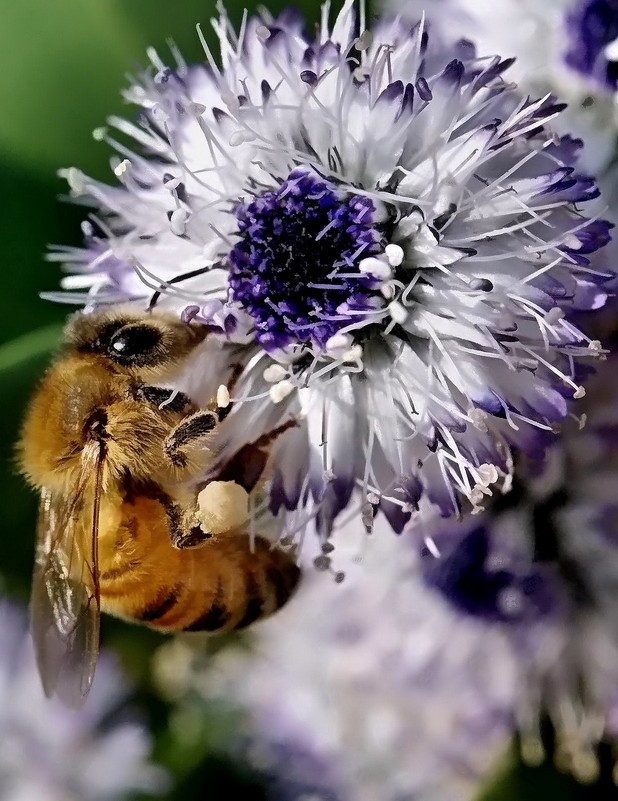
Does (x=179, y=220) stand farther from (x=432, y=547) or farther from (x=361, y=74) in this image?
(x=432, y=547)

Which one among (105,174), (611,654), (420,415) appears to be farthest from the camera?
(105,174)

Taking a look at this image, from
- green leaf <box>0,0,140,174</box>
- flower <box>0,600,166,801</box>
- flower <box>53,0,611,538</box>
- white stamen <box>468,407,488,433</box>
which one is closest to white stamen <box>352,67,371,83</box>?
flower <box>53,0,611,538</box>

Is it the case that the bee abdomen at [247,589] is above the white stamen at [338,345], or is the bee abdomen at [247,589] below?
below

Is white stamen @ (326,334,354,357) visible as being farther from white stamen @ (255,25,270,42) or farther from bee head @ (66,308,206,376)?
white stamen @ (255,25,270,42)

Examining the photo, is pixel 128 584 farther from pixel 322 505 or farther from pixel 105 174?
pixel 105 174

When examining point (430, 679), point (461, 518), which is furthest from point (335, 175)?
point (430, 679)

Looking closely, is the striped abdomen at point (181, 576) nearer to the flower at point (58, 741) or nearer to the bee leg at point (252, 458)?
the bee leg at point (252, 458)

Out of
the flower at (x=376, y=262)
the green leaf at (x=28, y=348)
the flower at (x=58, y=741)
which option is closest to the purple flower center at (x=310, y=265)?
the flower at (x=376, y=262)
